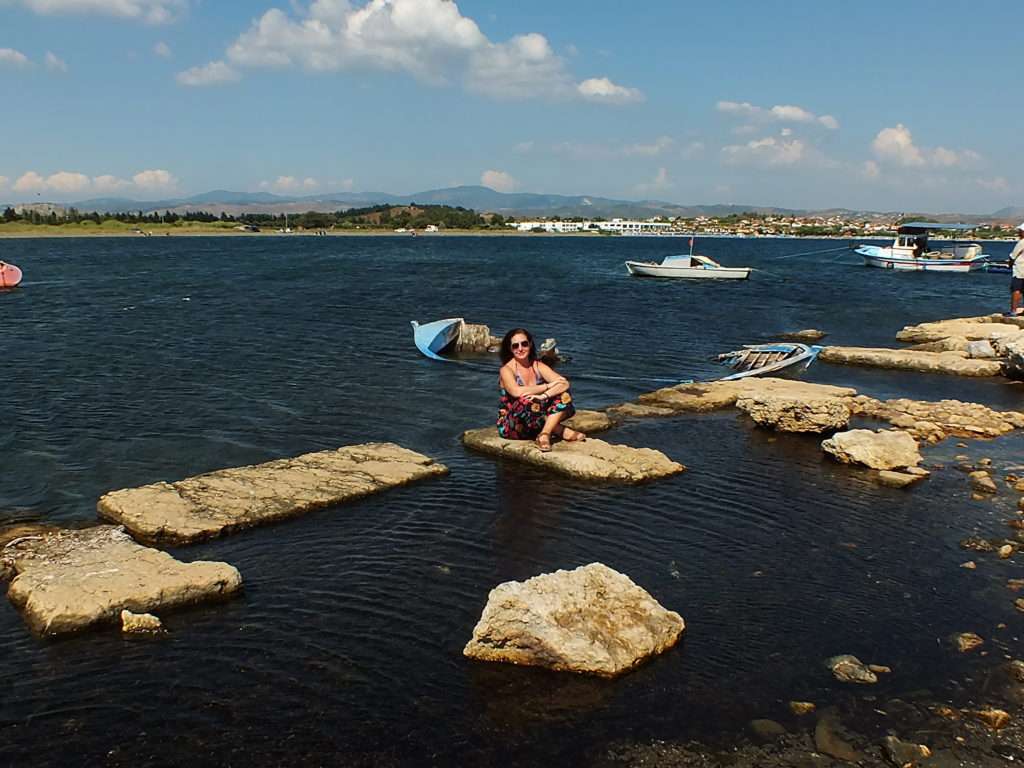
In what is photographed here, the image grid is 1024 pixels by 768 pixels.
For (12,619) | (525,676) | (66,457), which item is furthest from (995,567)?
(66,457)

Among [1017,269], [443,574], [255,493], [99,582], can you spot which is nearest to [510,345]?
[255,493]

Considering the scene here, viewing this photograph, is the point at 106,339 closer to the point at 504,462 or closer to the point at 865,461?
the point at 504,462

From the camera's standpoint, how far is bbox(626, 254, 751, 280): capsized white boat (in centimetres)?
5850

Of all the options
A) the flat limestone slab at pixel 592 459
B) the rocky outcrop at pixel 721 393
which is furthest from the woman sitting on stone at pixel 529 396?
the rocky outcrop at pixel 721 393

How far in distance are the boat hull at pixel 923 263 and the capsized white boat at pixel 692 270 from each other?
699 inches

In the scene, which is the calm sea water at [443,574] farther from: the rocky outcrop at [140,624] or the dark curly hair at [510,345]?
the dark curly hair at [510,345]

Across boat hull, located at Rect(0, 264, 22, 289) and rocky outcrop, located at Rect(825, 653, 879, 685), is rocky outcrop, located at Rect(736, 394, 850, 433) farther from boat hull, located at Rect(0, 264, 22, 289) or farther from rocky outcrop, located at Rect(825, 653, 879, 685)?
boat hull, located at Rect(0, 264, 22, 289)

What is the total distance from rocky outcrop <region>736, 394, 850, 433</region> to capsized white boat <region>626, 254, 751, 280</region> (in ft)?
148

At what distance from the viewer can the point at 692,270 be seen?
2334 inches

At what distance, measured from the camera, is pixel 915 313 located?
39.3m

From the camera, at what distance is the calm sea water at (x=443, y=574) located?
605cm

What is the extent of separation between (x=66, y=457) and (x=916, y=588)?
13104mm

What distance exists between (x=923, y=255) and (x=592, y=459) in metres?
65.9

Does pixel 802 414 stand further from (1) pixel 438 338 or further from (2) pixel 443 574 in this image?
(1) pixel 438 338
